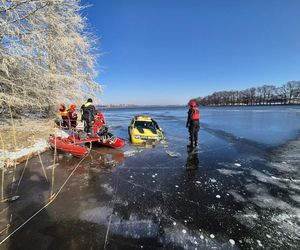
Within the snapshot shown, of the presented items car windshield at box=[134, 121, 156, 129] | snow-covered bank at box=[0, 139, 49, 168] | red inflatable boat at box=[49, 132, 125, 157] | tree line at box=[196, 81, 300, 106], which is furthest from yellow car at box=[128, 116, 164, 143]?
tree line at box=[196, 81, 300, 106]

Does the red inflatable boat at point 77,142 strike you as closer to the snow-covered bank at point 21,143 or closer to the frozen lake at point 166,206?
the frozen lake at point 166,206

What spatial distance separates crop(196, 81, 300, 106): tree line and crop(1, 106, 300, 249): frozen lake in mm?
108618

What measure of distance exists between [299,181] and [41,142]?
34.1 ft

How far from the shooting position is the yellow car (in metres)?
11.2

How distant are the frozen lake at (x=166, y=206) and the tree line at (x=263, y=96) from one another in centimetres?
10862

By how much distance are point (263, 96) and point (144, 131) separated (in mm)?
124894

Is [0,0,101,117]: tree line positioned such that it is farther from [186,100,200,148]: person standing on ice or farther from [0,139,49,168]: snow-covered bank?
[186,100,200,148]: person standing on ice

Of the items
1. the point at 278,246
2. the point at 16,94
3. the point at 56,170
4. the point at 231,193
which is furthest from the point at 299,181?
the point at 16,94

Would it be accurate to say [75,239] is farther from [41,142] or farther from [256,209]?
[41,142]

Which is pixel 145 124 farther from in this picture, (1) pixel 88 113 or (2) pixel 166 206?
(2) pixel 166 206

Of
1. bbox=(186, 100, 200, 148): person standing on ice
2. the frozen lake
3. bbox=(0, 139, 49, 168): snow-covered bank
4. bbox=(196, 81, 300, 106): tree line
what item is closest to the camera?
the frozen lake

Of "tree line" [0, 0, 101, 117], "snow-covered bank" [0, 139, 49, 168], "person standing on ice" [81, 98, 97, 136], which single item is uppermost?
"tree line" [0, 0, 101, 117]

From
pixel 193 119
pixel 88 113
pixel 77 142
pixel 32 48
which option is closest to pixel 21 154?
pixel 77 142

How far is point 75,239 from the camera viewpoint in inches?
136
